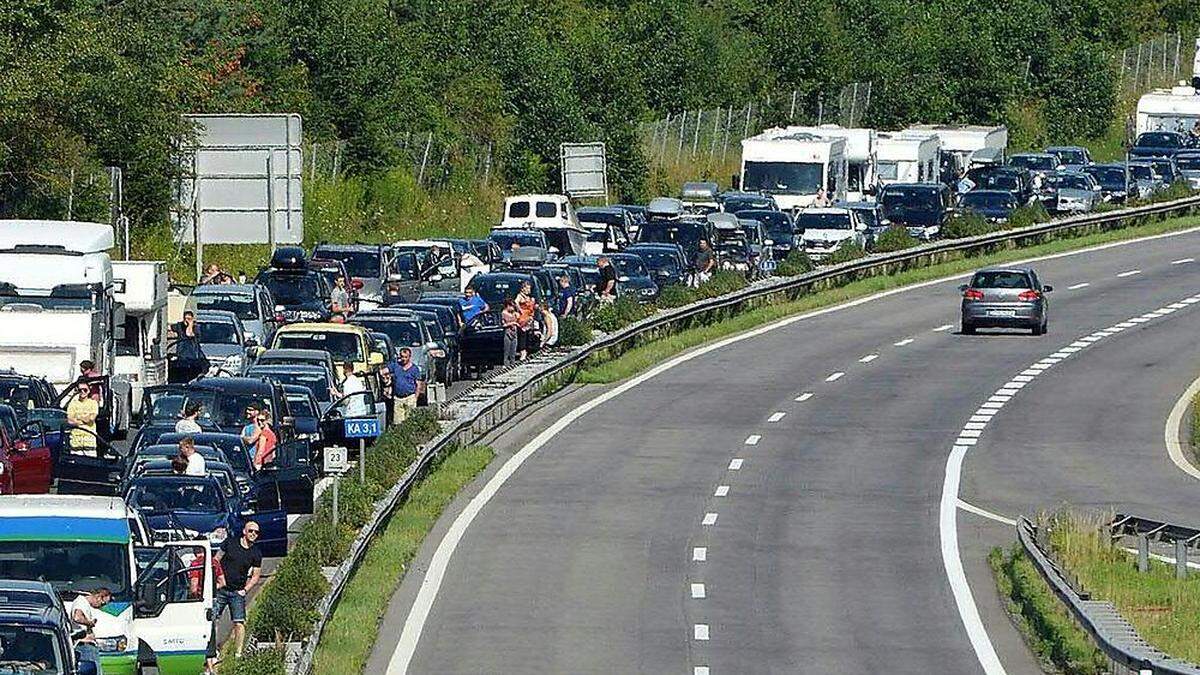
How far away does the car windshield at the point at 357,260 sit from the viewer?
55.9 metres

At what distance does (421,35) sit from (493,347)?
153 ft

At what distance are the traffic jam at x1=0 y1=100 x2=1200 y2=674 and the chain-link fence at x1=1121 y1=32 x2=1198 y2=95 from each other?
44.7 metres

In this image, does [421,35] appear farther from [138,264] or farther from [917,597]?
[917,597]

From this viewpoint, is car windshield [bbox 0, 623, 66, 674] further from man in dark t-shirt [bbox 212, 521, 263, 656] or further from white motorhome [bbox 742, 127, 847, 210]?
white motorhome [bbox 742, 127, 847, 210]

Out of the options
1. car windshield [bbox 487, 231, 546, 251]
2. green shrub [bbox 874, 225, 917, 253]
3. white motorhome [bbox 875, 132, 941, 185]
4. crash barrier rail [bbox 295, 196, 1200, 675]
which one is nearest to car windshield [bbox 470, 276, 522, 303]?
crash barrier rail [bbox 295, 196, 1200, 675]

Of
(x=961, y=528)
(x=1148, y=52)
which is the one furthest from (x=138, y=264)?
(x=1148, y=52)

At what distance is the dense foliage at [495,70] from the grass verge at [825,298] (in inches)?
469

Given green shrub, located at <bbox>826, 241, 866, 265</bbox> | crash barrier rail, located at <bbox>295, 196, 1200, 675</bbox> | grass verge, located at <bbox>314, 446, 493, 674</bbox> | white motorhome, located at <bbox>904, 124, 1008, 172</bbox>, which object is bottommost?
grass verge, located at <bbox>314, 446, 493, 674</bbox>

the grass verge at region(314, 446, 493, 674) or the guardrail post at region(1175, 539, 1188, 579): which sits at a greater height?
the guardrail post at region(1175, 539, 1188, 579)

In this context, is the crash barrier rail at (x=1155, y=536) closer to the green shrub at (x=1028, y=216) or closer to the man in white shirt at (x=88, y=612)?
the man in white shirt at (x=88, y=612)

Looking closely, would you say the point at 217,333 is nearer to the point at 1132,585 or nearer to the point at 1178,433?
the point at 1178,433

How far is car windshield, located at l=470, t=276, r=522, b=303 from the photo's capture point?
51250 millimetres

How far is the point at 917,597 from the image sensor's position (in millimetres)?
28734

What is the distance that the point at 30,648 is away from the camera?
61.0 ft
